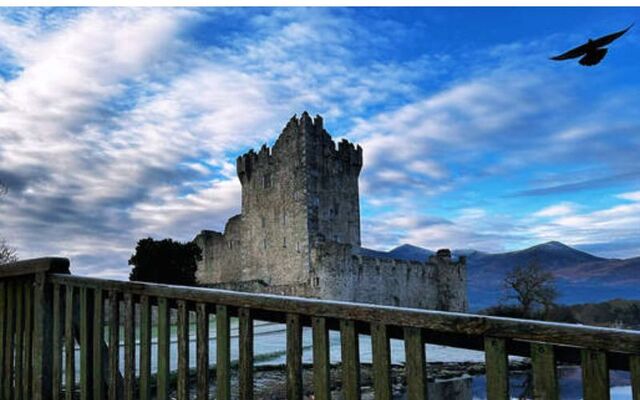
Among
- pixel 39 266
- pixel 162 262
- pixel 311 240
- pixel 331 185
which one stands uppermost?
pixel 331 185

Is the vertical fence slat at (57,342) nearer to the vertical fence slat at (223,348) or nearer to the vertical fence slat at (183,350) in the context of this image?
the vertical fence slat at (183,350)

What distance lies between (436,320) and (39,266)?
3095 mm

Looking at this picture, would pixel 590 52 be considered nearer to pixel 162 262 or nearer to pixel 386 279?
pixel 162 262

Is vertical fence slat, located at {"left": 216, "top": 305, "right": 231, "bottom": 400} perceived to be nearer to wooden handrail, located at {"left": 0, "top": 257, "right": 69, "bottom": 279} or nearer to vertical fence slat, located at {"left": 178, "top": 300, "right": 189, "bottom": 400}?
vertical fence slat, located at {"left": 178, "top": 300, "right": 189, "bottom": 400}

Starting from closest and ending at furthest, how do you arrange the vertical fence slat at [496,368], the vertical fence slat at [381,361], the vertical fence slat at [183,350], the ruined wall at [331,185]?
the vertical fence slat at [496,368]
the vertical fence slat at [381,361]
the vertical fence slat at [183,350]
the ruined wall at [331,185]

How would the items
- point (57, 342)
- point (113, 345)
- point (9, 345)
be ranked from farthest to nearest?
point (9, 345), point (57, 342), point (113, 345)

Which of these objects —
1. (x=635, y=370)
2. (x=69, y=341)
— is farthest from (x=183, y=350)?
(x=635, y=370)

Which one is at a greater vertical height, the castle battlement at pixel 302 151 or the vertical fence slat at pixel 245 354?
the castle battlement at pixel 302 151

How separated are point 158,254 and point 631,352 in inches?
1541

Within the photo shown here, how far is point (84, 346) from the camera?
13.8ft

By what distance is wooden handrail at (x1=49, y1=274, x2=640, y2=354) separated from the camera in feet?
7.39

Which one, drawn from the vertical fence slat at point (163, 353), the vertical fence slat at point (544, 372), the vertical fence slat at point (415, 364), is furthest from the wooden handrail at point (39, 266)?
the vertical fence slat at point (544, 372)

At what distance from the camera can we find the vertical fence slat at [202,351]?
138 inches

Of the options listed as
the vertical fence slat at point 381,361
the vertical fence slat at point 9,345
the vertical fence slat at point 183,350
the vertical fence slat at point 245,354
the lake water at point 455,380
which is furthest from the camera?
the lake water at point 455,380
